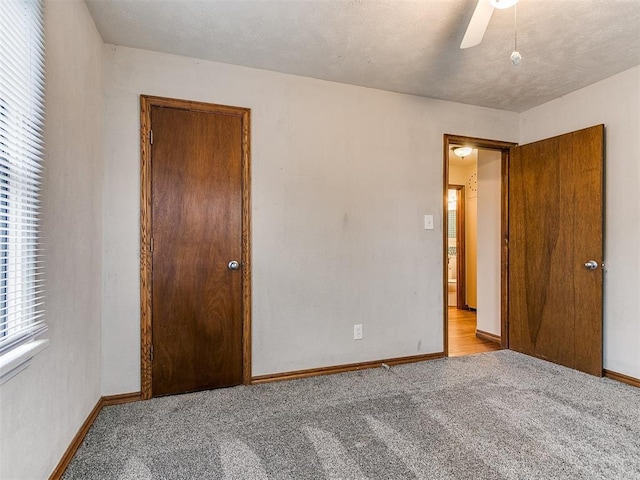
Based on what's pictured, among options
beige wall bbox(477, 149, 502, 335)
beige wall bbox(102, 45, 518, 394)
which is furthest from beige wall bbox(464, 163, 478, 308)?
beige wall bbox(102, 45, 518, 394)

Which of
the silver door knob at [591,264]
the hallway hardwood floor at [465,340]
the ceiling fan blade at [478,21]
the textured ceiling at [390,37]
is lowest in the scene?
the hallway hardwood floor at [465,340]

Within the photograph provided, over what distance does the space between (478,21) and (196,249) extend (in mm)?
2130

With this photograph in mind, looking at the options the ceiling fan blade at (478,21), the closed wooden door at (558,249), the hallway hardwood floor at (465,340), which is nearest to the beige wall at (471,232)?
the hallway hardwood floor at (465,340)

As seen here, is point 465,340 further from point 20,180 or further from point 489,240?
point 20,180

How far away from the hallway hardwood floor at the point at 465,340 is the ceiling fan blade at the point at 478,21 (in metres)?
2.70

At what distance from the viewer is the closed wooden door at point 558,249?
113 inches

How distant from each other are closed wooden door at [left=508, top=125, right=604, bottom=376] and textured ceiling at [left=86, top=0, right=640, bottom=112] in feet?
2.11

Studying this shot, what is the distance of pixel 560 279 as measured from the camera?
3125 mm

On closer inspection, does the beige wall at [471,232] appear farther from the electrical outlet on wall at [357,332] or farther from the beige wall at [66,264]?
the beige wall at [66,264]

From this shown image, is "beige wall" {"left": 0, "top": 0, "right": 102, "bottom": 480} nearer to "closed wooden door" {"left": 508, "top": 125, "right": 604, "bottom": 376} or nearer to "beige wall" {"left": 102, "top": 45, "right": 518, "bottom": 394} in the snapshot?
"beige wall" {"left": 102, "top": 45, "right": 518, "bottom": 394}

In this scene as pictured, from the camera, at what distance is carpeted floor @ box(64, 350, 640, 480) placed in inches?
65.0

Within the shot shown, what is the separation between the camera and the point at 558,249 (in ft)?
10.3

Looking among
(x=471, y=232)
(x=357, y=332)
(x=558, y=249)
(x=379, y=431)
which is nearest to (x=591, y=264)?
(x=558, y=249)

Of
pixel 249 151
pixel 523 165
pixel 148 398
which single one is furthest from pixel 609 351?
pixel 148 398
